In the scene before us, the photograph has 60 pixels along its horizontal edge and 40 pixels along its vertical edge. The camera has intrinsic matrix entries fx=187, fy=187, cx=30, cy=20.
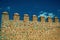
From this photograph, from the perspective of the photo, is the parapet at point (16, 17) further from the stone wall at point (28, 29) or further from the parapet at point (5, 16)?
the parapet at point (5, 16)

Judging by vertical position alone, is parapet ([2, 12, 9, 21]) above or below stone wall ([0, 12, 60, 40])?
above

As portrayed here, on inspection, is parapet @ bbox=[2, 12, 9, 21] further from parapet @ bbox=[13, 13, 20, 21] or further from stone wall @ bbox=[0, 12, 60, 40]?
parapet @ bbox=[13, 13, 20, 21]

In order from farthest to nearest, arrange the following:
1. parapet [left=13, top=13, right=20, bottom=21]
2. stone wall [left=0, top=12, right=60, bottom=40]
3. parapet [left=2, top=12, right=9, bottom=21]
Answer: parapet [left=13, top=13, right=20, bottom=21]
stone wall [left=0, top=12, right=60, bottom=40]
parapet [left=2, top=12, right=9, bottom=21]

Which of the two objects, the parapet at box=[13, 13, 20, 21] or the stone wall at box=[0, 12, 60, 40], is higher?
the parapet at box=[13, 13, 20, 21]

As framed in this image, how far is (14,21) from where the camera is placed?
10.3 meters

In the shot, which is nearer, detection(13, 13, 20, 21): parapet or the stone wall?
the stone wall

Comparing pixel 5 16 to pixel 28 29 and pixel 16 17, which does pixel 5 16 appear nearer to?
pixel 16 17

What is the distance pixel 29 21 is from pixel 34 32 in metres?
0.77

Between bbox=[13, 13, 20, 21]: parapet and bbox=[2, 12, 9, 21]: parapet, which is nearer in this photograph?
bbox=[2, 12, 9, 21]: parapet

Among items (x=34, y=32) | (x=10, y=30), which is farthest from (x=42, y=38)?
(x=10, y=30)

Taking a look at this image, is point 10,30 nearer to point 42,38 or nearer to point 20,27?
point 20,27

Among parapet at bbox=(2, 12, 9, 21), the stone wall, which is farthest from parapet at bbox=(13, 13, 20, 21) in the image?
parapet at bbox=(2, 12, 9, 21)

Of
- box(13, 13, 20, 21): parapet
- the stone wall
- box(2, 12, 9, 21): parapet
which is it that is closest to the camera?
box(2, 12, 9, 21): parapet

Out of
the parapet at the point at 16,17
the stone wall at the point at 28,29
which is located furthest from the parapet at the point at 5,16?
the parapet at the point at 16,17
